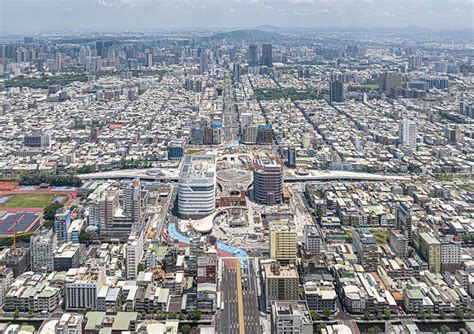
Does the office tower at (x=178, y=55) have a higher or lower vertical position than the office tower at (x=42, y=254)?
higher

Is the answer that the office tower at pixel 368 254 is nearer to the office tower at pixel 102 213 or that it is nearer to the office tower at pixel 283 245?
the office tower at pixel 283 245

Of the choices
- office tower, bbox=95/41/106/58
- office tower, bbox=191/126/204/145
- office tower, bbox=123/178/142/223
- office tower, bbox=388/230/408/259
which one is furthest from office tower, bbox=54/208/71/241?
office tower, bbox=95/41/106/58

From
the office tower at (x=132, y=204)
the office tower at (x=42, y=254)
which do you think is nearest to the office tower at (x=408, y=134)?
the office tower at (x=132, y=204)

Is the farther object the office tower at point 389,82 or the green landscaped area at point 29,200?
the office tower at point 389,82

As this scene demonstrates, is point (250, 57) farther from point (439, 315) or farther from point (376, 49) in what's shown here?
point (439, 315)

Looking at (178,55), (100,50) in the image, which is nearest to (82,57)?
(100,50)
